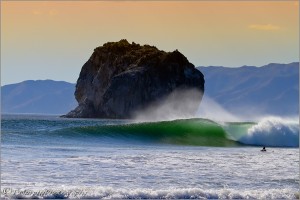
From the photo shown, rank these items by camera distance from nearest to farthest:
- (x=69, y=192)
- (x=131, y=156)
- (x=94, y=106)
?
(x=69, y=192) → (x=131, y=156) → (x=94, y=106)

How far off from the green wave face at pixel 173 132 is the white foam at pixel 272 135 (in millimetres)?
1675

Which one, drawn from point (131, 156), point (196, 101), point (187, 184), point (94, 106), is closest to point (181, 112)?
point (196, 101)

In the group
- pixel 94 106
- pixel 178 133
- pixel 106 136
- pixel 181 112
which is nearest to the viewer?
pixel 106 136

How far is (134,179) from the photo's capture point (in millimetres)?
20078

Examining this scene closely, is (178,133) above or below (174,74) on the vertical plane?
below

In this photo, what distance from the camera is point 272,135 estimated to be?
48406 millimetres

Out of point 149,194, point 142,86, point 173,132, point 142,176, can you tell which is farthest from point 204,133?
point 142,86

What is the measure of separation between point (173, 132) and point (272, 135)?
7289mm

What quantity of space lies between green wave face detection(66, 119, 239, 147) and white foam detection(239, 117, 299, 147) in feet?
5.50

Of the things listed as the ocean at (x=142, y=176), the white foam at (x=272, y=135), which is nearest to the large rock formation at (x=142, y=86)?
Answer: the white foam at (x=272, y=135)

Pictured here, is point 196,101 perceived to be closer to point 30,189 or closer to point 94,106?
point 94,106

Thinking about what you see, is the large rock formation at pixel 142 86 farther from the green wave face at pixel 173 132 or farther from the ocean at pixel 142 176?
the ocean at pixel 142 176

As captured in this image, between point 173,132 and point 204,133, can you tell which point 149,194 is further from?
point 204,133

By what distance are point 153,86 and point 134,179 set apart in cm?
13179
